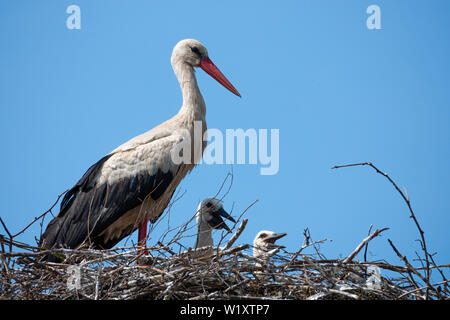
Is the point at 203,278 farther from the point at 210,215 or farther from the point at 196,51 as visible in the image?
the point at 196,51

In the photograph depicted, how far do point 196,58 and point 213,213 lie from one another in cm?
158

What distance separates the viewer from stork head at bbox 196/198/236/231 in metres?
5.73

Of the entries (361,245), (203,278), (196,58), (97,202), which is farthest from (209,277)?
(196,58)

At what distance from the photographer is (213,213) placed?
5789mm

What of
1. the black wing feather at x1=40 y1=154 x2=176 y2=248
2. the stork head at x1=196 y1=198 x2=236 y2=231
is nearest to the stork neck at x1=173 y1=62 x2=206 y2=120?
the black wing feather at x1=40 y1=154 x2=176 y2=248

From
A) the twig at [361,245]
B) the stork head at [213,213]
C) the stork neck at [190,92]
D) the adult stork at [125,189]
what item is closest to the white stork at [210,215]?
the stork head at [213,213]

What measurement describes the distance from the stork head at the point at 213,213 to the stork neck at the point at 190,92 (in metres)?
0.81

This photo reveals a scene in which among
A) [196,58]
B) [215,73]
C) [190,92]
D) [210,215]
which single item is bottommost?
[210,215]

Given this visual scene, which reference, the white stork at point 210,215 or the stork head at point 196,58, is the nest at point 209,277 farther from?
the stork head at point 196,58

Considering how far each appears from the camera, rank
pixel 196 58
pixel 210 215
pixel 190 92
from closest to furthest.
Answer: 1. pixel 210 215
2. pixel 190 92
3. pixel 196 58
